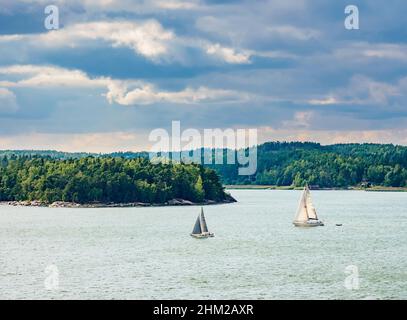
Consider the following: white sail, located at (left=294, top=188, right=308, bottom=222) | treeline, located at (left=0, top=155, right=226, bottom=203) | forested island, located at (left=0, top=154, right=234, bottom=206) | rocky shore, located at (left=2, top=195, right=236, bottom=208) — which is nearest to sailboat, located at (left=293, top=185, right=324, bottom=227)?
white sail, located at (left=294, top=188, right=308, bottom=222)

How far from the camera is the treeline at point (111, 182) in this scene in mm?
165625

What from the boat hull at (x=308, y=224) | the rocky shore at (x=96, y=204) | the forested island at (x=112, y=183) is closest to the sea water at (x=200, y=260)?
the boat hull at (x=308, y=224)

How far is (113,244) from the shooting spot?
268ft

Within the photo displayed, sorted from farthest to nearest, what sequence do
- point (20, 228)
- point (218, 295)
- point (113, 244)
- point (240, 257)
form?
point (20, 228)
point (113, 244)
point (240, 257)
point (218, 295)

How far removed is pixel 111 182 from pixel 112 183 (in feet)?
1.85

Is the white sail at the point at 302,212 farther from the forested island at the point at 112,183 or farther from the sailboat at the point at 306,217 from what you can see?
the forested island at the point at 112,183

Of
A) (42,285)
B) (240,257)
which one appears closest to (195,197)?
(240,257)

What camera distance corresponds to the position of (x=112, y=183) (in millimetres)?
164250

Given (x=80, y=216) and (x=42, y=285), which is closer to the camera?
(x=42, y=285)

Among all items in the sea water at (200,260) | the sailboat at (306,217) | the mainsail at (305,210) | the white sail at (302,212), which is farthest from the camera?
the sailboat at (306,217)

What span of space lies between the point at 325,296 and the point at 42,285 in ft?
59.9

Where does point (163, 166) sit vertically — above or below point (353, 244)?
above
